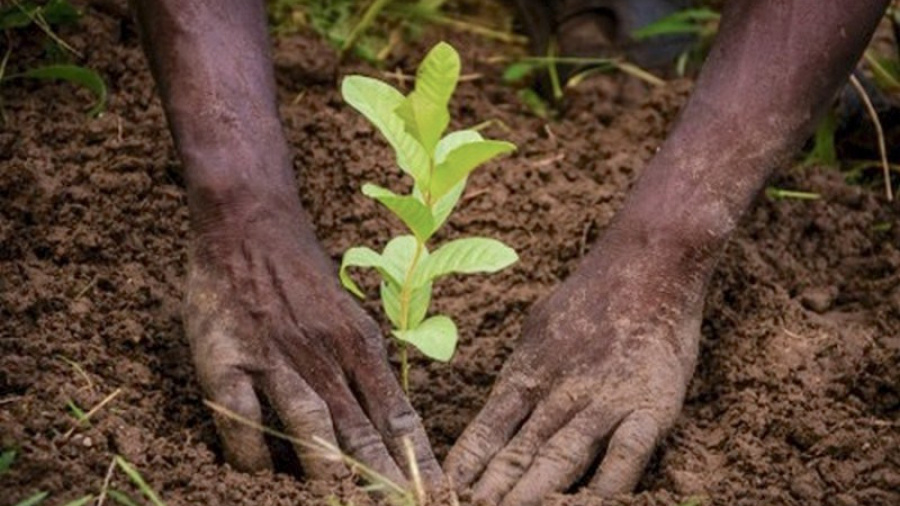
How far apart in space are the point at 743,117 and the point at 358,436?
707mm

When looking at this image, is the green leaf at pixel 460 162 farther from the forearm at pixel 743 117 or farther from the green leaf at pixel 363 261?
the forearm at pixel 743 117

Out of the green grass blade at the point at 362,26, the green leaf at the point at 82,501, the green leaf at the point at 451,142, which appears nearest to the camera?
the green leaf at the point at 82,501

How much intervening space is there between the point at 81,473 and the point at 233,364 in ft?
0.72

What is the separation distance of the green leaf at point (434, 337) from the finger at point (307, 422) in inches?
5.2

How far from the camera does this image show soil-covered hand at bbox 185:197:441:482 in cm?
179

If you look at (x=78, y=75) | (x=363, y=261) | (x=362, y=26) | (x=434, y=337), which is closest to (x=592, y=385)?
(x=434, y=337)

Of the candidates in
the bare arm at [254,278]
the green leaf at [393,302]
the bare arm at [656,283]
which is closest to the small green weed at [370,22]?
the bare arm at [254,278]

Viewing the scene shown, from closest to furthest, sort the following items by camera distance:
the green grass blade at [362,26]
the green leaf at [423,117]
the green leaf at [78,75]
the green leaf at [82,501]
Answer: the green leaf at [82,501]
the green leaf at [423,117]
the green leaf at [78,75]
the green grass blade at [362,26]

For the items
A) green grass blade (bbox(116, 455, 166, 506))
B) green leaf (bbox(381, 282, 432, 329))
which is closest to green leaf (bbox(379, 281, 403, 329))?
green leaf (bbox(381, 282, 432, 329))

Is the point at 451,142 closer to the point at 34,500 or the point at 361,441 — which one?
the point at 361,441

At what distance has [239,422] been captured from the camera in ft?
5.87

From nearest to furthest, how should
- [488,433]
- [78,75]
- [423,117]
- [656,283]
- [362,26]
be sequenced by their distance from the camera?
[423,117], [488,433], [656,283], [78,75], [362,26]

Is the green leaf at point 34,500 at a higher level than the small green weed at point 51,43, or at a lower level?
lower

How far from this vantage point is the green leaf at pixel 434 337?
175cm
